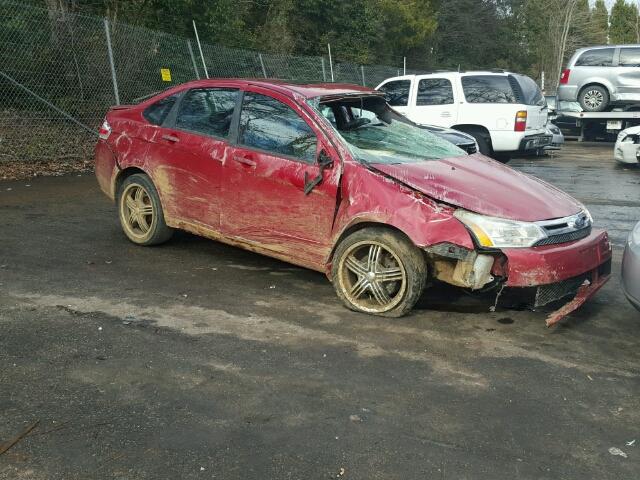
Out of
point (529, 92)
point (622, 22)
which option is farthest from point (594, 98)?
point (622, 22)

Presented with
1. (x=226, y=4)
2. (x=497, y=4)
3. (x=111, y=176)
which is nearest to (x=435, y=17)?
(x=497, y=4)

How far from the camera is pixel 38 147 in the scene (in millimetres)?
11516

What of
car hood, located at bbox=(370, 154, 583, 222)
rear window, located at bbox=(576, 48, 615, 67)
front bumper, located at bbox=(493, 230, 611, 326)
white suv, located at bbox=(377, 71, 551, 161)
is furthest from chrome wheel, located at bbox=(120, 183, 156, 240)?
rear window, located at bbox=(576, 48, 615, 67)

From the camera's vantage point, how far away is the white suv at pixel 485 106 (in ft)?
42.3

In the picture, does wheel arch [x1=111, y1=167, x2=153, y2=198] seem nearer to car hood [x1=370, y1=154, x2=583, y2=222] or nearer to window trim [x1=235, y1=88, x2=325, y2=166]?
window trim [x1=235, y1=88, x2=325, y2=166]

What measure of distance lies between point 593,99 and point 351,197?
15699 mm

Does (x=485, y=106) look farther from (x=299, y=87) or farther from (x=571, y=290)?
(x=571, y=290)

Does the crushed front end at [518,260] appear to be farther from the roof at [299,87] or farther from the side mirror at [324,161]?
the roof at [299,87]

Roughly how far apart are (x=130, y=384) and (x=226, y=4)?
16.7 metres

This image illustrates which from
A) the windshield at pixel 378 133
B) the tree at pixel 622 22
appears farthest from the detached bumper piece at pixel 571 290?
the tree at pixel 622 22

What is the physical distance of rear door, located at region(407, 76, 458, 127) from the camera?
13.2 meters

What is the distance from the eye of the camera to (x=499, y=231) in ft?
15.1

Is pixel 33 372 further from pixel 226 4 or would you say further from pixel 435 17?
pixel 435 17

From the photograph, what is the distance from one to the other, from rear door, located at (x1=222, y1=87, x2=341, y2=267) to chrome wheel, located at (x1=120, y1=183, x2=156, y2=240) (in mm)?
1159
